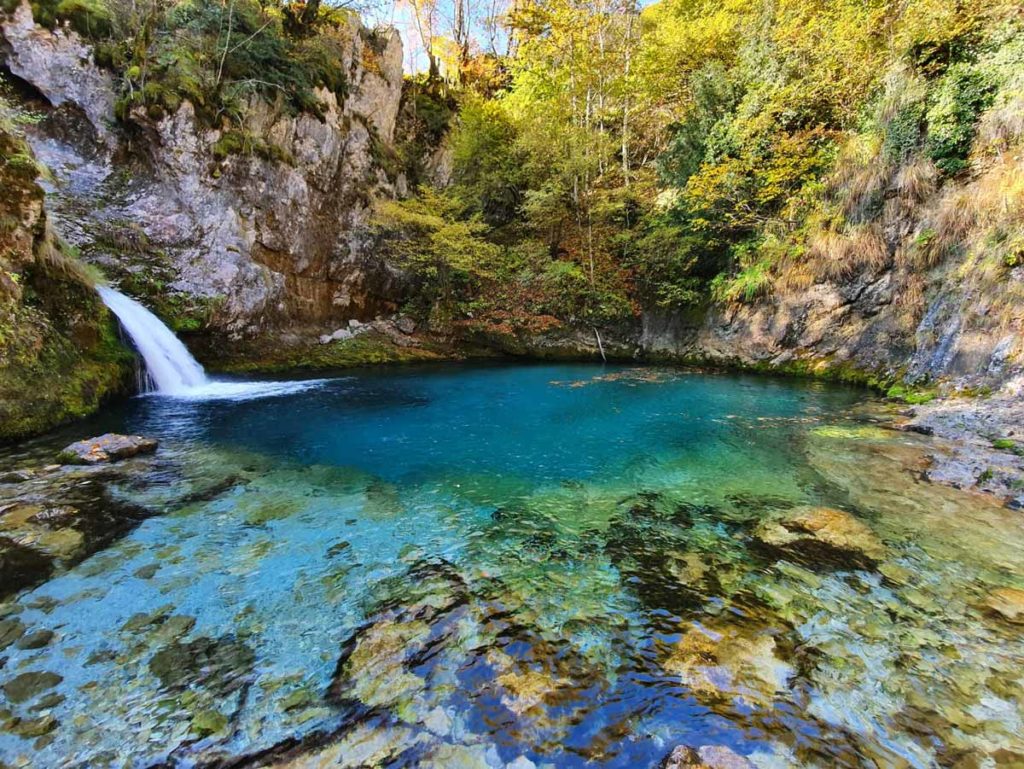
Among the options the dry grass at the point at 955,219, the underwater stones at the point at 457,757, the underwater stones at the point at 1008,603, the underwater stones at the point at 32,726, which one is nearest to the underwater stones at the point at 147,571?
the underwater stones at the point at 32,726

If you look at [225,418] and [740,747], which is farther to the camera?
[225,418]

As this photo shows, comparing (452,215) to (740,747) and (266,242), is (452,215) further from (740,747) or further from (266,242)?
(740,747)

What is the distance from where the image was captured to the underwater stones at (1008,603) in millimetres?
2816

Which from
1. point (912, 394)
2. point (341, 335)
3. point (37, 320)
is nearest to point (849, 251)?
point (912, 394)

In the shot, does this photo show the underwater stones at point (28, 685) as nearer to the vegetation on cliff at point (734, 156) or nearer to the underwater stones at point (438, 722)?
the underwater stones at point (438, 722)

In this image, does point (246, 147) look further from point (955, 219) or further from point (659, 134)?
point (955, 219)

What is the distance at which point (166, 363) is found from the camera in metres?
9.68

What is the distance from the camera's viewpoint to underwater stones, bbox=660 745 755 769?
2012mm

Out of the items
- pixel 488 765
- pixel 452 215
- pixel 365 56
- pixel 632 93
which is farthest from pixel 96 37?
pixel 488 765

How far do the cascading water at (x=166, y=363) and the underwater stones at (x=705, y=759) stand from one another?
9685 millimetres

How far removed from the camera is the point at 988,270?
24.0ft

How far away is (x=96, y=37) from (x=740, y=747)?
18.3 metres

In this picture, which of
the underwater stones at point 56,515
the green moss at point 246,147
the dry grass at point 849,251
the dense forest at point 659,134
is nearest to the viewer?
the underwater stones at point 56,515

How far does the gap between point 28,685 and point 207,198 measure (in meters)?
13.0
